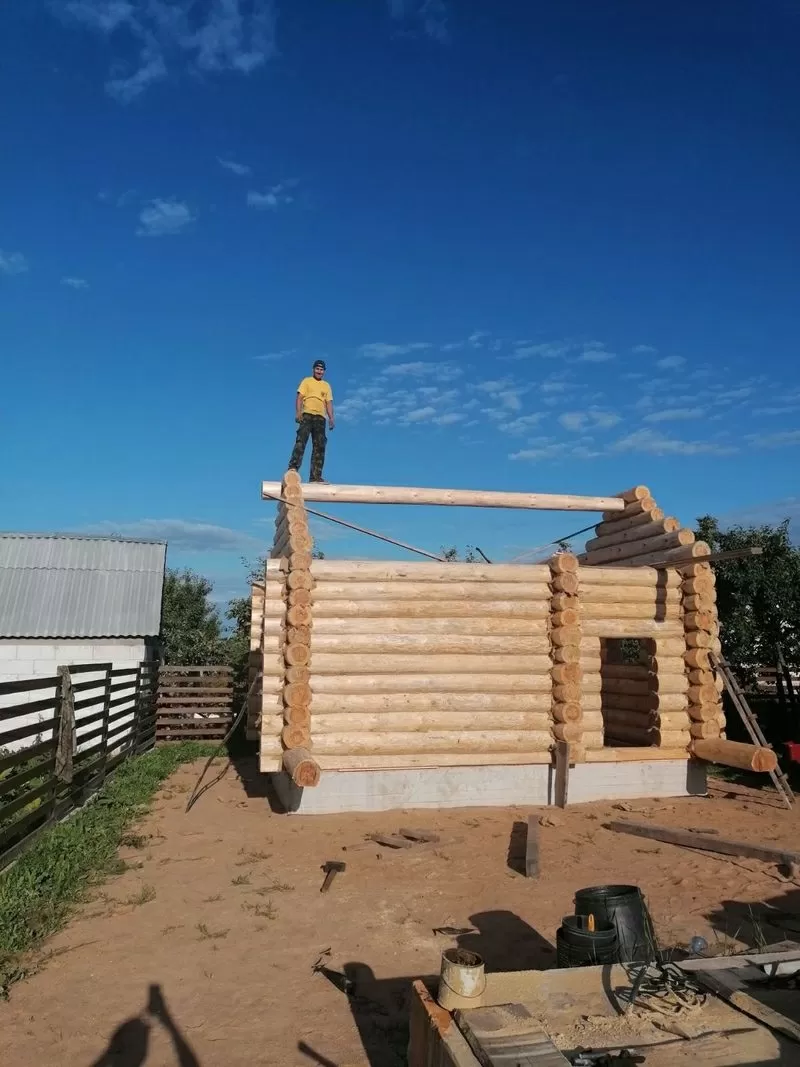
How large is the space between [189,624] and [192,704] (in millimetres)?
6916

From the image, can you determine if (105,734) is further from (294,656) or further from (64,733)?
(294,656)

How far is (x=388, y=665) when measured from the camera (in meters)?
11.0

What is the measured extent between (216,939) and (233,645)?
17412 millimetres

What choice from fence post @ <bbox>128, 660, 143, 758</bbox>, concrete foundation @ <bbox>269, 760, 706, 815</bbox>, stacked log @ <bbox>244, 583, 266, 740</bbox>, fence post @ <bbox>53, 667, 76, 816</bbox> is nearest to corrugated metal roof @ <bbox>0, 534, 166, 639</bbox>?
fence post @ <bbox>128, 660, 143, 758</bbox>

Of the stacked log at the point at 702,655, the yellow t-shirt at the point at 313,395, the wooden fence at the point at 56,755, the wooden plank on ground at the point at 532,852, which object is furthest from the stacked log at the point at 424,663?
the yellow t-shirt at the point at 313,395

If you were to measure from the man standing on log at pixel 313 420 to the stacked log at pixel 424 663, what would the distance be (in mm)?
3143

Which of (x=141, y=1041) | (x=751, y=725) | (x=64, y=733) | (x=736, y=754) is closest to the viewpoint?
(x=141, y=1041)

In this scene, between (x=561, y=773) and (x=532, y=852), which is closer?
(x=532, y=852)

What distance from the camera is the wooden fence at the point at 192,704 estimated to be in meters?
18.5

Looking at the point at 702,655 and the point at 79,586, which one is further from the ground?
the point at 79,586

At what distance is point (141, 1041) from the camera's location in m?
4.61

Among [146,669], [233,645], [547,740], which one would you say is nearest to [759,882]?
[547,740]

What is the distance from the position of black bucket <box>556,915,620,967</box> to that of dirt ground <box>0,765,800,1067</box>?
1.16 m

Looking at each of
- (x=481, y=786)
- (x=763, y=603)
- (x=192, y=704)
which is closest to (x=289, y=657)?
(x=481, y=786)
